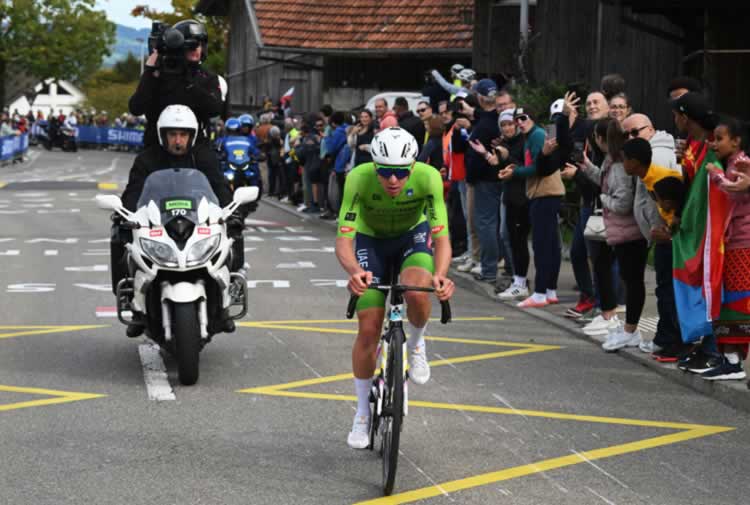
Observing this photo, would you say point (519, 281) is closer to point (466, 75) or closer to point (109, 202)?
point (109, 202)

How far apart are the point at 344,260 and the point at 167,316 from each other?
2.54 metres

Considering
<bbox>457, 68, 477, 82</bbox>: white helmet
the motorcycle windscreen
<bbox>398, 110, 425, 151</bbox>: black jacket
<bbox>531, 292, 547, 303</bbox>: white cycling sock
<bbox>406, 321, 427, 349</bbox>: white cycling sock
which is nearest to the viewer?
<bbox>406, 321, 427, 349</bbox>: white cycling sock

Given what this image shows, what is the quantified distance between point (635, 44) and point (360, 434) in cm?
1592

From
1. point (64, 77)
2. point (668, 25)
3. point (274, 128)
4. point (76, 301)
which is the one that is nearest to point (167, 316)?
point (76, 301)

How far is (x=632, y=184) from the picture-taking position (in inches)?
452

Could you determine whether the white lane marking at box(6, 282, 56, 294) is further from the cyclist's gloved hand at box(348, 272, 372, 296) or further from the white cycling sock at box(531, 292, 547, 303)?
the cyclist's gloved hand at box(348, 272, 372, 296)

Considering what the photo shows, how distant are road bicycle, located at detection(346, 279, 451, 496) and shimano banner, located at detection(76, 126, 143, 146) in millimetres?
61944

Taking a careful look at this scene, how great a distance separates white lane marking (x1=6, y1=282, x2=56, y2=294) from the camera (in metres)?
15.3

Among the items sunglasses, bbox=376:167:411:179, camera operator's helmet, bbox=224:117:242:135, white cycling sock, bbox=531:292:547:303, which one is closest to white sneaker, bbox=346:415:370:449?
sunglasses, bbox=376:167:411:179

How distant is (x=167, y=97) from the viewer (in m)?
11.9

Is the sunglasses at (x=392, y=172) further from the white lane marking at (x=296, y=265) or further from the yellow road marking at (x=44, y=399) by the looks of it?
the white lane marking at (x=296, y=265)

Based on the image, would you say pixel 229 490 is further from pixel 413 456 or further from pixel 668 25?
pixel 668 25

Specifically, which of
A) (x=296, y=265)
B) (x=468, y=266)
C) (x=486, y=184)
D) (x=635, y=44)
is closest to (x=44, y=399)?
(x=486, y=184)

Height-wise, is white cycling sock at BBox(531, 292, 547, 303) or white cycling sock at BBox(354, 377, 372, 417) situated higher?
white cycling sock at BBox(354, 377, 372, 417)
